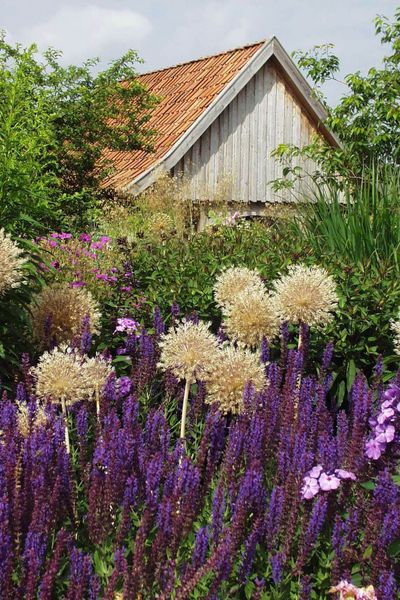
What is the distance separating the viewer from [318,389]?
3979mm

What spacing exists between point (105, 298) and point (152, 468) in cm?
408

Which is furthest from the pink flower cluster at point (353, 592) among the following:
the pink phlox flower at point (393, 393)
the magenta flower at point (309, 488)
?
the pink phlox flower at point (393, 393)

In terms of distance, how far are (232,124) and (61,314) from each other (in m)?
13.8

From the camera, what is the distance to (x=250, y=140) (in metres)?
19.0

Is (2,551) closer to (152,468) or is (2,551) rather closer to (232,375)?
(152,468)

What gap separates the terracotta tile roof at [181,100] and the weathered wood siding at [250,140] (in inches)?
23.9

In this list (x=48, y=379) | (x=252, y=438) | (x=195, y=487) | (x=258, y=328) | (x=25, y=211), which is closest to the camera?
(x=195, y=487)

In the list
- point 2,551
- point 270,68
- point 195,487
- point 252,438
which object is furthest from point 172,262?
point 270,68

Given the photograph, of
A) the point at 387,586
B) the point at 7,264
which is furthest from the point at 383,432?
the point at 7,264

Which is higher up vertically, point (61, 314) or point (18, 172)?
point (18, 172)

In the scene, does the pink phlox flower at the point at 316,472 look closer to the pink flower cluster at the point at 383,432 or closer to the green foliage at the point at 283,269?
the pink flower cluster at the point at 383,432

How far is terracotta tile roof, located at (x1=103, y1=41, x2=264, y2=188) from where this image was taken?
1723 centimetres

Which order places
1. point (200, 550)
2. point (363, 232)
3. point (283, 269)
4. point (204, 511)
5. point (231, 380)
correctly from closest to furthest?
point (200, 550), point (204, 511), point (231, 380), point (283, 269), point (363, 232)

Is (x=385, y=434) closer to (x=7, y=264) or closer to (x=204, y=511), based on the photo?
(x=204, y=511)
